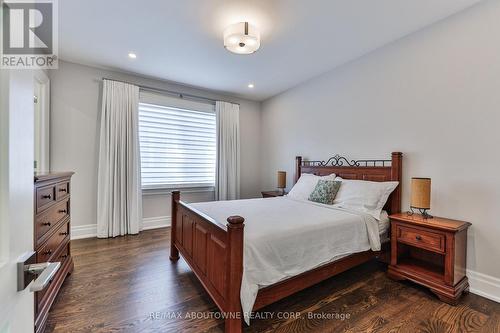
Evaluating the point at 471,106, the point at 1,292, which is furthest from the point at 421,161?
the point at 1,292

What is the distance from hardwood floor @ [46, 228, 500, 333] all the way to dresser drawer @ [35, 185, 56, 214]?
0.88 meters

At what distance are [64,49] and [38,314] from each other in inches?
129

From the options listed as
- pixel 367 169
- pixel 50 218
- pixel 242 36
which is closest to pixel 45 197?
pixel 50 218

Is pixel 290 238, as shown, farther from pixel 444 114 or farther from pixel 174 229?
pixel 444 114

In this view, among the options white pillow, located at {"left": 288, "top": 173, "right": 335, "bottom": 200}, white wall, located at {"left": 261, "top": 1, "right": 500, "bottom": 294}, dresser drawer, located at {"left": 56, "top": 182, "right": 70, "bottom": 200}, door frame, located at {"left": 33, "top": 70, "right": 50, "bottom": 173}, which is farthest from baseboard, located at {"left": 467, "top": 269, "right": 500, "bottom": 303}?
door frame, located at {"left": 33, "top": 70, "right": 50, "bottom": 173}

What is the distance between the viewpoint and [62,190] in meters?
2.15

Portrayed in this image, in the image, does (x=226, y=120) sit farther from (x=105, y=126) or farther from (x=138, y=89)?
(x=105, y=126)

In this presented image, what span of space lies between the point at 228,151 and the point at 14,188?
426 centimetres

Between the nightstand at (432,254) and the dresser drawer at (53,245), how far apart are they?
314 centimetres

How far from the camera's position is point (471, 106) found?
7.32 ft

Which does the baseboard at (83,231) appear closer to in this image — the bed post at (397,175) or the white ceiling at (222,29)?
the white ceiling at (222,29)

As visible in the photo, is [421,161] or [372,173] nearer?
[421,161]

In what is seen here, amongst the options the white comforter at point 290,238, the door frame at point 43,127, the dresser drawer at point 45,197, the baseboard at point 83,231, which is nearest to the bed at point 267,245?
the white comforter at point 290,238

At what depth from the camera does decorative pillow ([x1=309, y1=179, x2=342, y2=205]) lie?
2.92 meters
